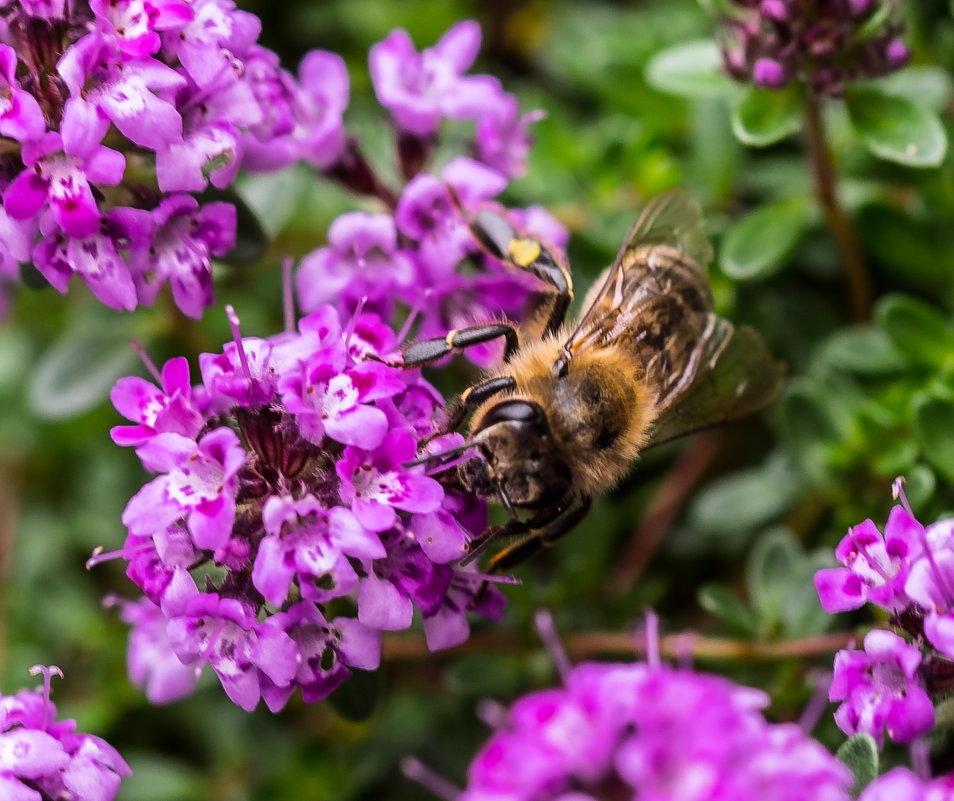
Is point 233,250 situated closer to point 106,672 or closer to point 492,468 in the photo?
point 492,468

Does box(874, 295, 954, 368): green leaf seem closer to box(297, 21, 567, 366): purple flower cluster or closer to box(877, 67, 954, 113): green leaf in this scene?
box(877, 67, 954, 113): green leaf

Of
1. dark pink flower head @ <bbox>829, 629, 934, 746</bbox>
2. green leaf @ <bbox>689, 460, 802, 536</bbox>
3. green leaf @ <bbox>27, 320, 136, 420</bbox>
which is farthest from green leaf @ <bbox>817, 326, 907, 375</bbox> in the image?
green leaf @ <bbox>27, 320, 136, 420</bbox>

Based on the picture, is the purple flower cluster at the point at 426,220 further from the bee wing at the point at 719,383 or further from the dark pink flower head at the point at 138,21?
the dark pink flower head at the point at 138,21

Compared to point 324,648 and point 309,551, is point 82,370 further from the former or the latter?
point 309,551

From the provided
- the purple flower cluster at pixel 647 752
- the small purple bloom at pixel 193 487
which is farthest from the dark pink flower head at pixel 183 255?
the purple flower cluster at pixel 647 752

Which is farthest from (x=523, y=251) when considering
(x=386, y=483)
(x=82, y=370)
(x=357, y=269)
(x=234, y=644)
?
(x=82, y=370)

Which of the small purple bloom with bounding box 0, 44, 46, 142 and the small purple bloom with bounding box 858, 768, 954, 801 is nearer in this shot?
the small purple bloom with bounding box 858, 768, 954, 801
